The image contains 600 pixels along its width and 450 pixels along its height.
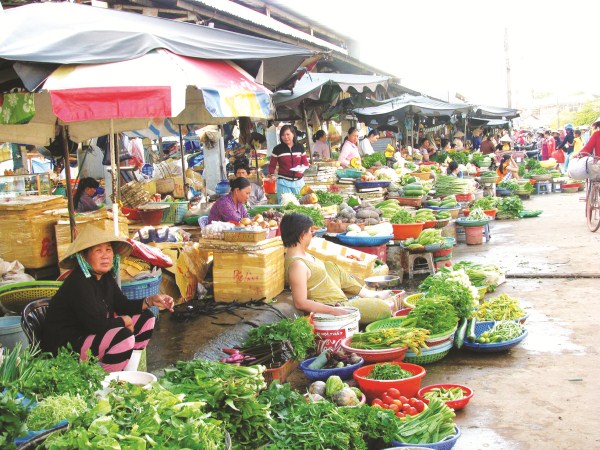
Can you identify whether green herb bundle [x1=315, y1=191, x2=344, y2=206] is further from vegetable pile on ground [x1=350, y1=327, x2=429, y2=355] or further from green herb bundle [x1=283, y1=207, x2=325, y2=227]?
vegetable pile on ground [x1=350, y1=327, x2=429, y2=355]

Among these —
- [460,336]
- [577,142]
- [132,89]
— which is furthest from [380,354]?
[577,142]

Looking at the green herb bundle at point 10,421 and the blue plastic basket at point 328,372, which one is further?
the blue plastic basket at point 328,372

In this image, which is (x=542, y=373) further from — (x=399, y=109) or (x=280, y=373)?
(x=399, y=109)

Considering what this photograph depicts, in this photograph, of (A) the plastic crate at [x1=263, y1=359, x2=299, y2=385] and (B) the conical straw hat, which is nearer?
(B) the conical straw hat

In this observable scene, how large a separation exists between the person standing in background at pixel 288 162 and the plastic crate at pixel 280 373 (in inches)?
209

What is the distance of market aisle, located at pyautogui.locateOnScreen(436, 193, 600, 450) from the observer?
12.9 ft

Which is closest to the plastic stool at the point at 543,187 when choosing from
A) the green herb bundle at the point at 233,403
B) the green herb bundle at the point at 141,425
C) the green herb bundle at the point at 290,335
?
the green herb bundle at the point at 290,335

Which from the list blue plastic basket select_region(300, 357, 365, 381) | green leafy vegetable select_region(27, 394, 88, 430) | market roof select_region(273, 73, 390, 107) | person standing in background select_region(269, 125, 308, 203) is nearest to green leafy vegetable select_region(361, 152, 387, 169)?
market roof select_region(273, 73, 390, 107)

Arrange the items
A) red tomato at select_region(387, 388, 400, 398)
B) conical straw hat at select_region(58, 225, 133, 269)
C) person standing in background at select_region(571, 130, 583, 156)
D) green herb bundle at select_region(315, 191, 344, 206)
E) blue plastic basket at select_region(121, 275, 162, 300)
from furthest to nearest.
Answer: person standing in background at select_region(571, 130, 583, 156) → green herb bundle at select_region(315, 191, 344, 206) → blue plastic basket at select_region(121, 275, 162, 300) → red tomato at select_region(387, 388, 400, 398) → conical straw hat at select_region(58, 225, 133, 269)

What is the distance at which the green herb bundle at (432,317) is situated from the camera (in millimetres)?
5277

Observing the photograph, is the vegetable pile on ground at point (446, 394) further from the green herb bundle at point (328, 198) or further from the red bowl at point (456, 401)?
the green herb bundle at point (328, 198)

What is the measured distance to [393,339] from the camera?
5.00 meters

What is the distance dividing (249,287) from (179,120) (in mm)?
2794

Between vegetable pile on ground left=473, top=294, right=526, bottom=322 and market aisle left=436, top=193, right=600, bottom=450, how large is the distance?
0.27 metres
